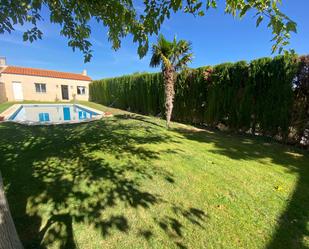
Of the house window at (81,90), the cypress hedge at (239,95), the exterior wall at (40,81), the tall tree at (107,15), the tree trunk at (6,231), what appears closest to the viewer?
the tree trunk at (6,231)

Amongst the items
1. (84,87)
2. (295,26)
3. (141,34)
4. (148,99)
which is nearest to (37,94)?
(84,87)

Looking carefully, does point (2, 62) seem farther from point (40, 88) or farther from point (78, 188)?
point (78, 188)

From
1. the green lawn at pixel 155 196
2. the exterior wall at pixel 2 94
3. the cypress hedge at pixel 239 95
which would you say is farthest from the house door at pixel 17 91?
the green lawn at pixel 155 196

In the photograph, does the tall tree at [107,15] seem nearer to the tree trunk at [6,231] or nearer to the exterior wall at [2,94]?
the tree trunk at [6,231]

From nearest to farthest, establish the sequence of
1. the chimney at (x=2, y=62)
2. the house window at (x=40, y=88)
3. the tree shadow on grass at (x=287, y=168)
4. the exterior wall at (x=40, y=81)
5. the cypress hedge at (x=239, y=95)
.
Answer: the tree shadow on grass at (x=287, y=168)
the cypress hedge at (x=239, y=95)
the exterior wall at (x=40, y=81)
the chimney at (x=2, y=62)
the house window at (x=40, y=88)

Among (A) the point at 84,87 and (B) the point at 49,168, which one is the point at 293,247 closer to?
(B) the point at 49,168

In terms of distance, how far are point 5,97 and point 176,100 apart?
77.4 ft

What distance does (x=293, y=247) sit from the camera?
→ 2.30m

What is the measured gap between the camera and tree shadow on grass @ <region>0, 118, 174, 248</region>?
263 centimetres

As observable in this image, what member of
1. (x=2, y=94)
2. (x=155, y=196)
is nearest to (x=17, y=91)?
(x=2, y=94)

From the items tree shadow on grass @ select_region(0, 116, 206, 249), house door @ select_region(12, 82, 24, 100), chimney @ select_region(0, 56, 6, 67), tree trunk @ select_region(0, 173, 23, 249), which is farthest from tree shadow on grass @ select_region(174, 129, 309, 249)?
chimney @ select_region(0, 56, 6, 67)

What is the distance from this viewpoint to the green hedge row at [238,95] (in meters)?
6.71

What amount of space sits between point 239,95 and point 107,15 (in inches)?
272

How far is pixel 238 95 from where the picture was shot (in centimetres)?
818
